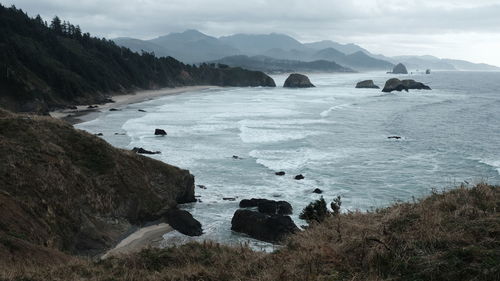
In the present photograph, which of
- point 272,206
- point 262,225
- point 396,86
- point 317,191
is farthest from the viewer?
point 396,86

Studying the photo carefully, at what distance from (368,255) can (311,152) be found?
3262 centimetres

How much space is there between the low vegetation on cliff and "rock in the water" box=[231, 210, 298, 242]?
9.69 m

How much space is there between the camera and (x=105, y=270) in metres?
8.85

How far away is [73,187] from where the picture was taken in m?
19.0

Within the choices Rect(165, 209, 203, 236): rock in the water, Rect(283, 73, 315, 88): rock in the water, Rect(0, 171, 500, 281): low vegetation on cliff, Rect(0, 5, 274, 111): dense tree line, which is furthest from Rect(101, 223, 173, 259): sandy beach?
Rect(283, 73, 315, 88): rock in the water

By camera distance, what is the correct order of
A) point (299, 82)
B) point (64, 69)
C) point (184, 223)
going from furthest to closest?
→ point (299, 82), point (64, 69), point (184, 223)

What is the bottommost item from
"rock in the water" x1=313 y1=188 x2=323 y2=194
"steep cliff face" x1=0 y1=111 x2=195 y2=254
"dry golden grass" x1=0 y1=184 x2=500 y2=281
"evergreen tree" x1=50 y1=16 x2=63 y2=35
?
"rock in the water" x1=313 y1=188 x2=323 y2=194

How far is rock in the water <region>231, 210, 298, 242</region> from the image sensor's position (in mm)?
19547

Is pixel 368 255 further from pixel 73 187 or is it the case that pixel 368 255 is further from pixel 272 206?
pixel 272 206

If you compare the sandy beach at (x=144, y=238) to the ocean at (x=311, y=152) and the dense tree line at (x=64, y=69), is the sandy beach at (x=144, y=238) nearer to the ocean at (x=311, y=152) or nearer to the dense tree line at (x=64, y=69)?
the ocean at (x=311, y=152)

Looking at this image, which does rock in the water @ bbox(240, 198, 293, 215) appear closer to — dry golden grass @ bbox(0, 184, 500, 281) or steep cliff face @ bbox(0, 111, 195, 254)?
steep cliff face @ bbox(0, 111, 195, 254)

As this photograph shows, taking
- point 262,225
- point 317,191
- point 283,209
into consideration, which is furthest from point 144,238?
point 317,191

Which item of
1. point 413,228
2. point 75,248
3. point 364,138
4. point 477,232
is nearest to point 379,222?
point 413,228

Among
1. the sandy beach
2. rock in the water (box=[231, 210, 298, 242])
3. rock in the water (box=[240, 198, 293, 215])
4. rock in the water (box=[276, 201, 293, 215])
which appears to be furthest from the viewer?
rock in the water (box=[276, 201, 293, 215])
